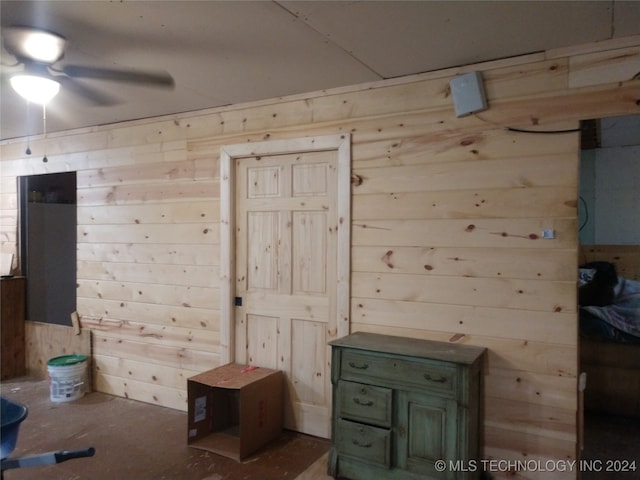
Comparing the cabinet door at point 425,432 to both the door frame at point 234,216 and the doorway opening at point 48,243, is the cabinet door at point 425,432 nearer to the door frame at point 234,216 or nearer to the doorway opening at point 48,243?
the door frame at point 234,216

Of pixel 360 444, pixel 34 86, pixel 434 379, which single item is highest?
pixel 34 86

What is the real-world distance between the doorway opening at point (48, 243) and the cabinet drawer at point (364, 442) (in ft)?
10.9

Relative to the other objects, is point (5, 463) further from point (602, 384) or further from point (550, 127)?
point (602, 384)

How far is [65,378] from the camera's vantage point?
3.82 m

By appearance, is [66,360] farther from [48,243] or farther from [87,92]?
[87,92]

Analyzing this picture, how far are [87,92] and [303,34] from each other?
166 centimetres

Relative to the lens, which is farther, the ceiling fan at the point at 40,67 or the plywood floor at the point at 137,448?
the plywood floor at the point at 137,448

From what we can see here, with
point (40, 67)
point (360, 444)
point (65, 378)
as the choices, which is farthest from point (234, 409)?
point (40, 67)

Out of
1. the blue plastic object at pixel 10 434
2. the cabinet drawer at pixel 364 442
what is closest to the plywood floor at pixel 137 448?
the cabinet drawer at pixel 364 442

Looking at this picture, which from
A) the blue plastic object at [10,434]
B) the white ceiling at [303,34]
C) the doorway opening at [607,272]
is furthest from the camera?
the doorway opening at [607,272]

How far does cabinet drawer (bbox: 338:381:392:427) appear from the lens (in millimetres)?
2426

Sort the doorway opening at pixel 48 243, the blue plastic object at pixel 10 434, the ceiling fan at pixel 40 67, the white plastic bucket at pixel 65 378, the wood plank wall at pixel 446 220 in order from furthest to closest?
the doorway opening at pixel 48 243
the white plastic bucket at pixel 65 378
the wood plank wall at pixel 446 220
the ceiling fan at pixel 40 67
the blue plastic object at pixel 10 434

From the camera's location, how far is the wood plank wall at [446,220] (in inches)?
92.8

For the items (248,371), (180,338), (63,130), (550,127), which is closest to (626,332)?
(550,127)
